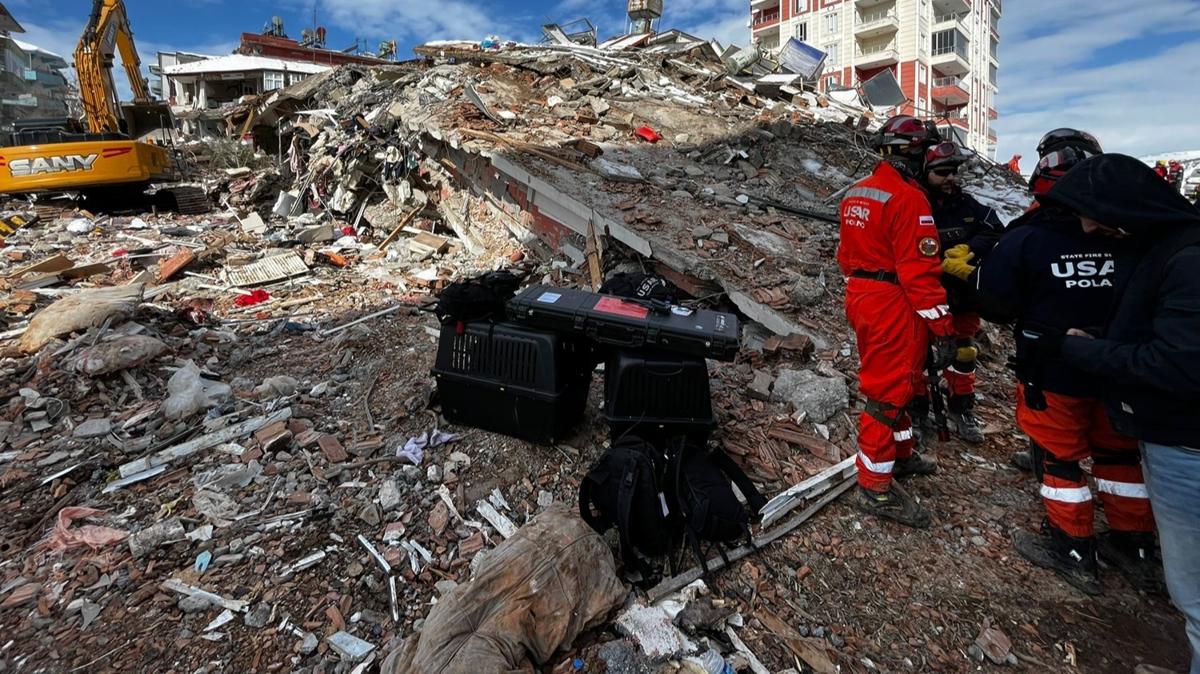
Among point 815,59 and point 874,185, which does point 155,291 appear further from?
point 815,59

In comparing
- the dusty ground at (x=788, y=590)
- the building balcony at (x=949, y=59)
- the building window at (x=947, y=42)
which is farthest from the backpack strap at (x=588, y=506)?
the building window at (x=947, y=42)

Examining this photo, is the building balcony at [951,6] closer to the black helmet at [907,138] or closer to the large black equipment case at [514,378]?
the black helmet at [907,138]

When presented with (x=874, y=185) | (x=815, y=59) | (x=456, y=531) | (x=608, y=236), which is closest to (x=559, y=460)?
(x=456, y=531)

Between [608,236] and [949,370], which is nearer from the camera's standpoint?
[949,370]

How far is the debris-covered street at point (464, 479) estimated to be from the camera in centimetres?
202

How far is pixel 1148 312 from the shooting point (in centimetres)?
171

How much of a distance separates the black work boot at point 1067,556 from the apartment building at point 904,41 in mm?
32684

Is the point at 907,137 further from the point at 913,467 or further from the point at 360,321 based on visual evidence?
the point at 360,321

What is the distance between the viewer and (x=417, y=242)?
8766 mm

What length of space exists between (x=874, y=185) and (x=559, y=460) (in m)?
2.15

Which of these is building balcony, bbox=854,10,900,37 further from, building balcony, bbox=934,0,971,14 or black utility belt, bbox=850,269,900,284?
black utility belt, bbox=850,269,900,284

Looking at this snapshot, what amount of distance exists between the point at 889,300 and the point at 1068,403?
0.79m

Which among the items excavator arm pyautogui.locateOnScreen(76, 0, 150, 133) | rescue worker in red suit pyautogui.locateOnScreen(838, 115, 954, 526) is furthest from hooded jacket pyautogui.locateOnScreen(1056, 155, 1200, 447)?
excavator arm pyautogui.locateOnScreen(76, 0, 150, 133)

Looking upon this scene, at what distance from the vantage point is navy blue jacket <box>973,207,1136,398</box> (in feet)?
6.69
